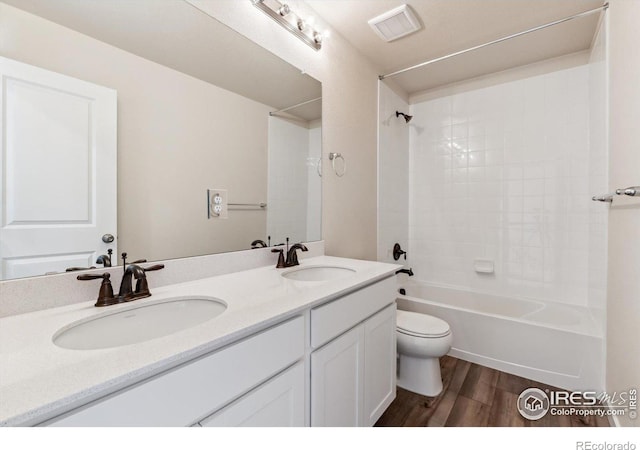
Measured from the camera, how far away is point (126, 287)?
3.07 ft

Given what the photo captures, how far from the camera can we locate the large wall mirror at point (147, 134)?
0.82 meters

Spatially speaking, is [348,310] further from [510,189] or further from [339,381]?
[510,189]

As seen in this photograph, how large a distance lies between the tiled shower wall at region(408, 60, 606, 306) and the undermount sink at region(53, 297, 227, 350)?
2472 mm

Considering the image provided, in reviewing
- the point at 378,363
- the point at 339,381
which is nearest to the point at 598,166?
the point at 378,363

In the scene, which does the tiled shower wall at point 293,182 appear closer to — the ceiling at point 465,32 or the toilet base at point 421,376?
the ceiling at point 465,32

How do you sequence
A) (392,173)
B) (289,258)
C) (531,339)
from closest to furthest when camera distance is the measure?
(289,258) < (531,339) < (392,173)

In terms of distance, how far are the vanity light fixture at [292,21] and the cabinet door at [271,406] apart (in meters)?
1.72

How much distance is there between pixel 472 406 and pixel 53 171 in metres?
2.30

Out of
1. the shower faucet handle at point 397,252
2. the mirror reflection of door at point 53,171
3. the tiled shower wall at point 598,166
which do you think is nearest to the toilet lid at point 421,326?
the shower faucet handle at point 397,252

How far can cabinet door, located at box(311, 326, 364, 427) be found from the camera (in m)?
1.02

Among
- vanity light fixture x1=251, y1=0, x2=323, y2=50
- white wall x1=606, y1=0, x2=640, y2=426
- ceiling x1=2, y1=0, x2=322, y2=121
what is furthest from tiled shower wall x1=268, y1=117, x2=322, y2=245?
white wall x1=606, y1=0, x2=640, y2=426

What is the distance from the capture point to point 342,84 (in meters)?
2.04

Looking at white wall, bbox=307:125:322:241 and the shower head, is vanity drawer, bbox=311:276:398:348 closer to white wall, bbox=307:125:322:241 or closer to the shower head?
white wall, bbox=307:125:322:241
